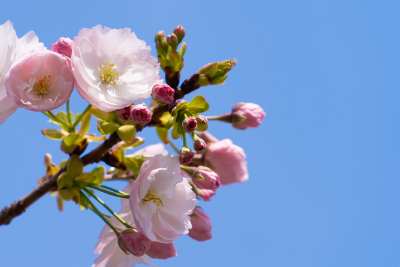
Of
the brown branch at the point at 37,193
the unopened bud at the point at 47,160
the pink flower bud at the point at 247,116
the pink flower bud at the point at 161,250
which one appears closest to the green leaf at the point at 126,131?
the brown branch at the point at 37,193

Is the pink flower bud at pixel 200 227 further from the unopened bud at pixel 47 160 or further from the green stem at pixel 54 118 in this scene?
the unopened bud at pixel 47 160

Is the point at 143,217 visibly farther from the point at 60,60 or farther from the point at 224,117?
the point at 224,117

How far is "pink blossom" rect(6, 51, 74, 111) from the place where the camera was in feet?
3.33

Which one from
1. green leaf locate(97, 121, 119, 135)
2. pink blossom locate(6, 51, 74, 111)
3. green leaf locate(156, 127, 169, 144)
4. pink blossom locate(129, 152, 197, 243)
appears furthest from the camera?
green leaf locate(156, 127, 169, 144)

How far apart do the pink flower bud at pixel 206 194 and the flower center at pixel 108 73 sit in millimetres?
568

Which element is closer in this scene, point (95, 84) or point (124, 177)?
point (95, 84)

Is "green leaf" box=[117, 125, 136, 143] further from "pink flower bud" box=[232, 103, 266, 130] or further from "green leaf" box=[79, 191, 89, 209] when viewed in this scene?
"pink flower bud" box=[232, 103, 266, 130]

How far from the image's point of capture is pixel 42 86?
42.6 inches

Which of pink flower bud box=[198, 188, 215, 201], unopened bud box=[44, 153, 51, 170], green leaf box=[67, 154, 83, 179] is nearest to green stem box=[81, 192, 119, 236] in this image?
green leaf box=[67, 154, 83, 179]

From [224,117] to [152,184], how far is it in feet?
1.75

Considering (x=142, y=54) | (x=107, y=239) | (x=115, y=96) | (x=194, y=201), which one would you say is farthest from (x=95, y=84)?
(x=107, y=239)

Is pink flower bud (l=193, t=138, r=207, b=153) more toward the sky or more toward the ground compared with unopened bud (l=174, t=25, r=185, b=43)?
more toward the ground

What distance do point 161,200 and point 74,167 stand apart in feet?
1.26

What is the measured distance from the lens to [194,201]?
4.00 feet
